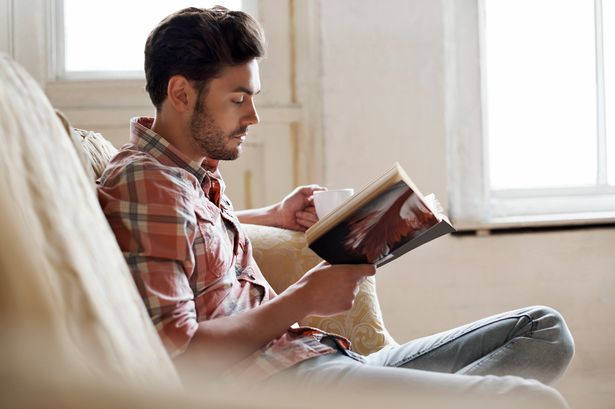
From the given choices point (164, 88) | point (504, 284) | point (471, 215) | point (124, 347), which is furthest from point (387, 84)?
point (124, 347)

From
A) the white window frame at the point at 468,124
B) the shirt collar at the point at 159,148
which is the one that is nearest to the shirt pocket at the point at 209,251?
the shirt collar at the point at 159,148

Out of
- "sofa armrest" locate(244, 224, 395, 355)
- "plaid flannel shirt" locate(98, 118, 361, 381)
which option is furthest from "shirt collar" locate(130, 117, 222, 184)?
"sofa armrest" locate(244, 224, 395, 355)

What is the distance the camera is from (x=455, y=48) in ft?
8.70

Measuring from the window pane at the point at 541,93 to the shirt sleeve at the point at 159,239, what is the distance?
1897mm

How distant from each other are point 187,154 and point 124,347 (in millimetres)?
813

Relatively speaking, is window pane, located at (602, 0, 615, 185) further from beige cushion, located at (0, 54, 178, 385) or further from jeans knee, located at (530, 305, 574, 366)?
beige cushion, located at (0, 54, 178, 385)

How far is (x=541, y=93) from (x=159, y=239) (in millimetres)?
2142

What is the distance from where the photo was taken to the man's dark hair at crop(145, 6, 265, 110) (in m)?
1.36

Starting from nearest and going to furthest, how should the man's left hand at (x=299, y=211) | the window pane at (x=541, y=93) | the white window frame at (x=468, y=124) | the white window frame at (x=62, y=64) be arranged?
the man's left hand at (x=299, y=211) < the white window frame at (x=62, y=64) < the white window frame at (x=468, y=124) < the window pane at (x=541, y=93)

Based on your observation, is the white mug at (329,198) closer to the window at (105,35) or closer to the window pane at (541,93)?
the window at (105,35)

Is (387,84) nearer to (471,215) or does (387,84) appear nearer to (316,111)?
(316,111)

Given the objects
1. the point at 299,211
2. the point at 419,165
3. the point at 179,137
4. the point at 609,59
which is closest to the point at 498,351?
the point at 299,211

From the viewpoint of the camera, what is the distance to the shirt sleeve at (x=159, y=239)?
3.59 ft

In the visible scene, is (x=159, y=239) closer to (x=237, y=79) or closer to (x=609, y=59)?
(x=237, y=79)
